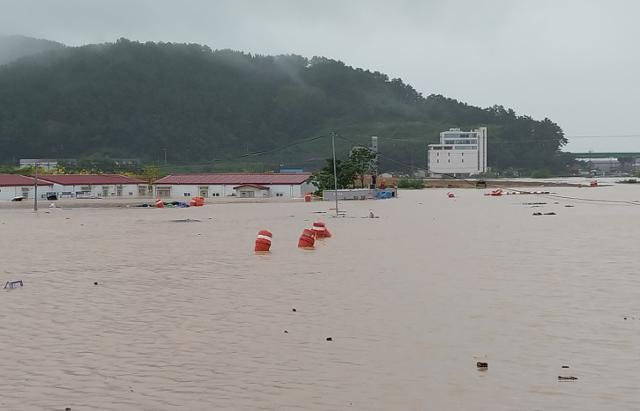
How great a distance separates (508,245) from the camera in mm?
29141

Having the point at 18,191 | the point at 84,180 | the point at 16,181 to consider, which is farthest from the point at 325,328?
the point at 84,180

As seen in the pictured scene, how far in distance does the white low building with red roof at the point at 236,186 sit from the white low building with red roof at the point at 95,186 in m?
8.10

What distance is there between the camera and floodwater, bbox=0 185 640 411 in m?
9.59

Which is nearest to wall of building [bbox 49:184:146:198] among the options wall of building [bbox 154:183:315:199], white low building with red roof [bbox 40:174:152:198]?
white low building with red roof [bbox 40:174:152:198]

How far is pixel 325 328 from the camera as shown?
13.7 meters

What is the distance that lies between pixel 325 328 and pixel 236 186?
273 feet

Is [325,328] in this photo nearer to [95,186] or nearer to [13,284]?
[13,284]

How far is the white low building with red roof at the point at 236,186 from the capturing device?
94.3 meters

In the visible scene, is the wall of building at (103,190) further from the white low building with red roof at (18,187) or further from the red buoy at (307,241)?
the red buoy at (307,241)

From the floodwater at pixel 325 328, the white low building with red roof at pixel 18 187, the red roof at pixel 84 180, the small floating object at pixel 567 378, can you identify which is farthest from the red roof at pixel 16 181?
the small floating object at pixel 567 378

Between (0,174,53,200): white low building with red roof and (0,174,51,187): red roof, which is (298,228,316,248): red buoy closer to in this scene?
(0,174,53,200): white low building with red roof

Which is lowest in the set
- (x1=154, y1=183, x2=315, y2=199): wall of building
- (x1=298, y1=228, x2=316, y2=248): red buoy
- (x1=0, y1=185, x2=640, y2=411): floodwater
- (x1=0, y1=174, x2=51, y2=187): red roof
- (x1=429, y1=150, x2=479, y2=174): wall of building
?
(x1=0, y1=185, x2=640, y2=411): floodwater

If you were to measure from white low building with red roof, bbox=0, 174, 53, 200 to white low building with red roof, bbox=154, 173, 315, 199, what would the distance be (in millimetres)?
13911

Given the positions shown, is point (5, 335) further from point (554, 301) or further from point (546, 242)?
point (546, 242)
